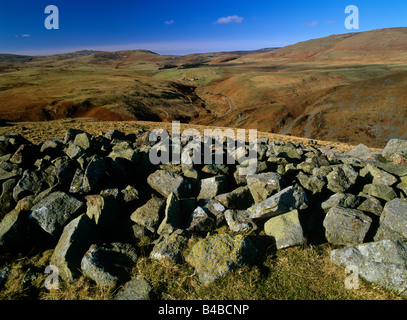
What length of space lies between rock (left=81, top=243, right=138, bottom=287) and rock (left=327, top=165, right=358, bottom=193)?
6.08 meters

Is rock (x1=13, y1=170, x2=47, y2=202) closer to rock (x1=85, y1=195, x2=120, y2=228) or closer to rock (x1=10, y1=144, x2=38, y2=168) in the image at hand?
rock (x1=10, y1=144, x2=38, y2=168)

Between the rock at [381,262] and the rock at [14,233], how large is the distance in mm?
7472

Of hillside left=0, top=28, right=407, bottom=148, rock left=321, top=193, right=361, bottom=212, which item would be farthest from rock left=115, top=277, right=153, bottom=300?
hillside left=0, top=28, right=407, bottom=148

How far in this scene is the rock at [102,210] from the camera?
5801mm

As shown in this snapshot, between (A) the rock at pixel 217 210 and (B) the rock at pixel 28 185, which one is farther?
(B) the rock at pixel 28 185

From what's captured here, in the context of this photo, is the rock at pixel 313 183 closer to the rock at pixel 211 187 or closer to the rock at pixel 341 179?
the rock at pixel 341 179

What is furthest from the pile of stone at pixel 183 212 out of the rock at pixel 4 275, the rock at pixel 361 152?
the rock at pixel 361 152

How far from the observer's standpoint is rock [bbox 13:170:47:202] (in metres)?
6.52

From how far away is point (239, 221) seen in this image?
5.81 meters

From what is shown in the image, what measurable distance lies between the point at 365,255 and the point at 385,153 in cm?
704

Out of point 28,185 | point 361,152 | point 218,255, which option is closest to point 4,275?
point 28,185

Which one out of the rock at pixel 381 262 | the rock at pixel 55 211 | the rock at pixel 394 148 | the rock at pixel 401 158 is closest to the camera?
the rock at pixel 381 262

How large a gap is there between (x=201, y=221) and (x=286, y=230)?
7.09 feet
